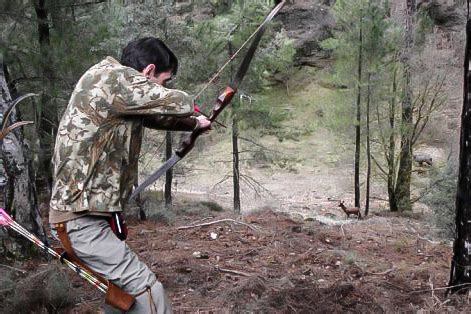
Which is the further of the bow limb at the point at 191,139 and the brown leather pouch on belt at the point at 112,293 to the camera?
the bow limb at the point at 191,139

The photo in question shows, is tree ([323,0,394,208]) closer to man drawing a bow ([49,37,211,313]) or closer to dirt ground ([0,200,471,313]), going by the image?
dirt ground ([0,200,471,313])

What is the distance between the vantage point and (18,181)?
16.3ft

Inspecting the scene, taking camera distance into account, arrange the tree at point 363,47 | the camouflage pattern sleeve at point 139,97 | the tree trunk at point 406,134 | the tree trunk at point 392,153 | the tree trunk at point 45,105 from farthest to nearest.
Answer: the tree trunk at point 392,153 → the tree trunk at point 406,134 → the tree at point 363,47 → the tree trunk at point 45,105 → the camouflage pattern sleeve at point 139,97

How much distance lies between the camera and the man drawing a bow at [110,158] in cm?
264

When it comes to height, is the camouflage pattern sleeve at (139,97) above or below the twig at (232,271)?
above

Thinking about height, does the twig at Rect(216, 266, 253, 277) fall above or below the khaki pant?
below

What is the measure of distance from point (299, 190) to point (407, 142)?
26.6 feet

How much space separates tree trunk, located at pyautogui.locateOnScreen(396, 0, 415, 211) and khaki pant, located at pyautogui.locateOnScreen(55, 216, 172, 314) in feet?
47.3

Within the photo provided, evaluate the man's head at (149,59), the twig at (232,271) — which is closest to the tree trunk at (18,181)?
the twig at (232,271)

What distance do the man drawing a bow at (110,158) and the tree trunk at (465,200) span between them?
2417 mm

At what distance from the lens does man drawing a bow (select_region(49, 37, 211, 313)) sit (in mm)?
2637

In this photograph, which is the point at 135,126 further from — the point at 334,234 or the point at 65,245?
the point at 334,234

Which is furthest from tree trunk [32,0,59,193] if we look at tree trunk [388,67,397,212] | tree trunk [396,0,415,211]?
tree trunk [396,0,415,211]

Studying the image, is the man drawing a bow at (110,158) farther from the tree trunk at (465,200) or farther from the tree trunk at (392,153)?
the tree trunk at (392,153)
